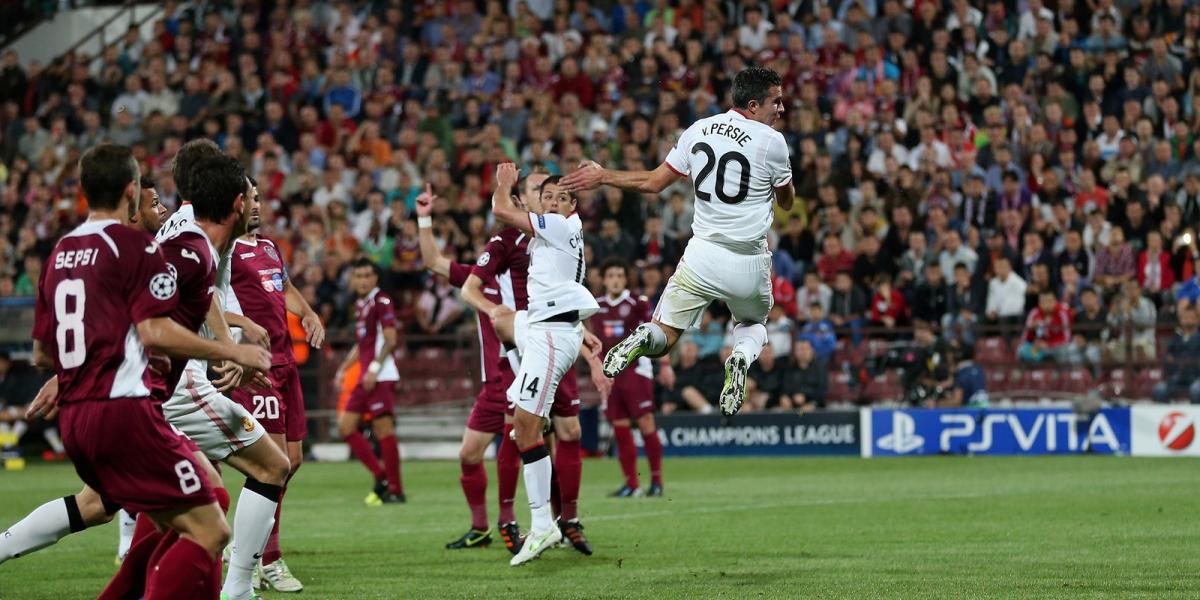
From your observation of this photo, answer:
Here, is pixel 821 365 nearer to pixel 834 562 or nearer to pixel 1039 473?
pixel 1039 473

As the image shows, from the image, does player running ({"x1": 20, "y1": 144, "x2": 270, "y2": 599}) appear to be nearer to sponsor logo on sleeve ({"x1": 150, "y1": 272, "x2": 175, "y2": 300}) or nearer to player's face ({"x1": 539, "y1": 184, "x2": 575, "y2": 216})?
sponsor logo on sleeve ({"x1": 150, "y1": 272, "x2": 175, "y2": 300})

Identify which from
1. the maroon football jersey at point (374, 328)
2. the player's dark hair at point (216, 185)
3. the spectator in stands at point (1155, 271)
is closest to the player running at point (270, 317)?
the player's dark hair at point (216, 185)

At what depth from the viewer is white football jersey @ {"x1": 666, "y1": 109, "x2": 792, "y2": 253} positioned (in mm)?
9852

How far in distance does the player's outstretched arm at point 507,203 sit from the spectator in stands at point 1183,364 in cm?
1252

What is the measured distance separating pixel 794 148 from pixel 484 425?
43.6 ft

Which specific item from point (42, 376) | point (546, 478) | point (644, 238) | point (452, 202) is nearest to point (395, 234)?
point (452, 202)

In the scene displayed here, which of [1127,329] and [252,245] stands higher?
A: [252,245]

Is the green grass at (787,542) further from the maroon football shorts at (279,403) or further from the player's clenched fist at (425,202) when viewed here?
the player's clenched fist at (425,202)

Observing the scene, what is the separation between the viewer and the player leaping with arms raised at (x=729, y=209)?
9.84m

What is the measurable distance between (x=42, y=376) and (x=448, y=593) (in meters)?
17.8

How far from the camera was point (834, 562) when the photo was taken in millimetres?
9695

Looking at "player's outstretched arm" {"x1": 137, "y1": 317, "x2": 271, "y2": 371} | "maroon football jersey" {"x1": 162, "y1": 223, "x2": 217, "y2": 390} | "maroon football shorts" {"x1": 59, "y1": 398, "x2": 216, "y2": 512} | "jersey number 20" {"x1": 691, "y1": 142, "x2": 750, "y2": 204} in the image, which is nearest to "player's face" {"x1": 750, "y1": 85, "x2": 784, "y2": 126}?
"jersey number 20" {"x1": 691, "y1": 142, "x2": 750, "y2": 204}

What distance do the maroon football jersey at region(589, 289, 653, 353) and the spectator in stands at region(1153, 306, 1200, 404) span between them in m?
7.18

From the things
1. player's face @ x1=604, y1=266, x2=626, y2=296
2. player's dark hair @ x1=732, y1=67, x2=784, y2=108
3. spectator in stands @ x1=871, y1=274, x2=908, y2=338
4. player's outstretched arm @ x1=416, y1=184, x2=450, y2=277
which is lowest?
spectator in stands @ x1=871, y1=274, x2=908, y2=338
